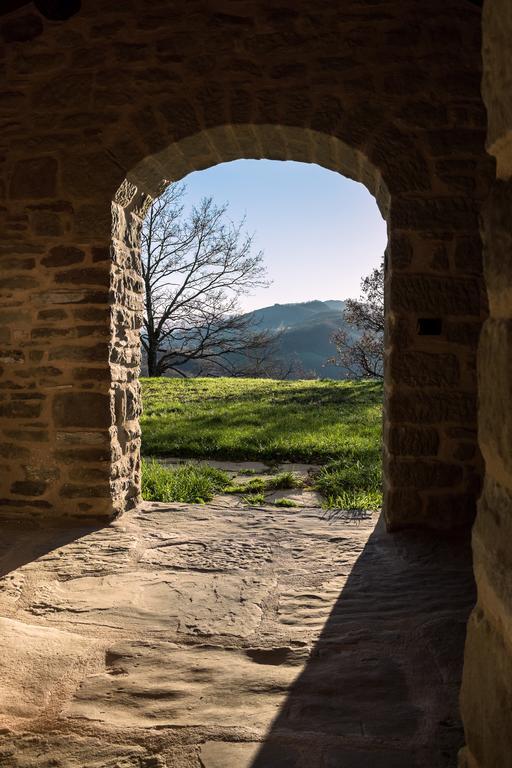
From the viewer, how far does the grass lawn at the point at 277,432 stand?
461 centimetres

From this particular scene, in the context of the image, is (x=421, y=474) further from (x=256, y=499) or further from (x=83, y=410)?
(x=83, y=410)

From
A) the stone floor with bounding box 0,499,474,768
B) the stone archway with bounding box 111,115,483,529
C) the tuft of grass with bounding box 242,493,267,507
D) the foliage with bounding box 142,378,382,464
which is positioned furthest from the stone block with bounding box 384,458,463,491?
the foliage with bounding box 142,378,382,464

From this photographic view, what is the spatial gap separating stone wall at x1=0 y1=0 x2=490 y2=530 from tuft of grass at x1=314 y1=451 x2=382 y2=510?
579 mm

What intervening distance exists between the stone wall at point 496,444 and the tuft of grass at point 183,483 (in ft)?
10.7

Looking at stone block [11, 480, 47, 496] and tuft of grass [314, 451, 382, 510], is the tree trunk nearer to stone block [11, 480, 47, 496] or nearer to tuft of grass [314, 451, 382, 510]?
tuft of grass [314, 451, 382, 510]

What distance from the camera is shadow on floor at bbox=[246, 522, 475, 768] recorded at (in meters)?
1.63

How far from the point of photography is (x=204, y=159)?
4066 millimetres

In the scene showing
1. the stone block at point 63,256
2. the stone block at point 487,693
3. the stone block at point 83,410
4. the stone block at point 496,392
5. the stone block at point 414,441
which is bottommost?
the stone block at point 487,693

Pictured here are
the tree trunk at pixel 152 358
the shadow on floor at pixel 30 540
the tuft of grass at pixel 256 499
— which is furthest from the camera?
the tree trunk at pixel 152 358

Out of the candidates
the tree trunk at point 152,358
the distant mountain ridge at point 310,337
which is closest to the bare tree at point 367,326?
the tree trunk at point 152,358

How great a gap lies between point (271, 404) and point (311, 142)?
484cm

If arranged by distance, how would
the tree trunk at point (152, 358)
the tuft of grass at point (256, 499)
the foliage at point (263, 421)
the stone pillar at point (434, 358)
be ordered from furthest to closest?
1. the tree trunk at point (152, 358)
2. the foliage at point (263, 421)
3. the tuft of grass at point (256, 499)
4. the stone pillar at point (434, 358)

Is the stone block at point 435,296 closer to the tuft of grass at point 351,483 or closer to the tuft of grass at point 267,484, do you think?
the tuft of grass at point 351,483

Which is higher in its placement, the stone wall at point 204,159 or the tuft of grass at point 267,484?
the stone wall at point 204,159
